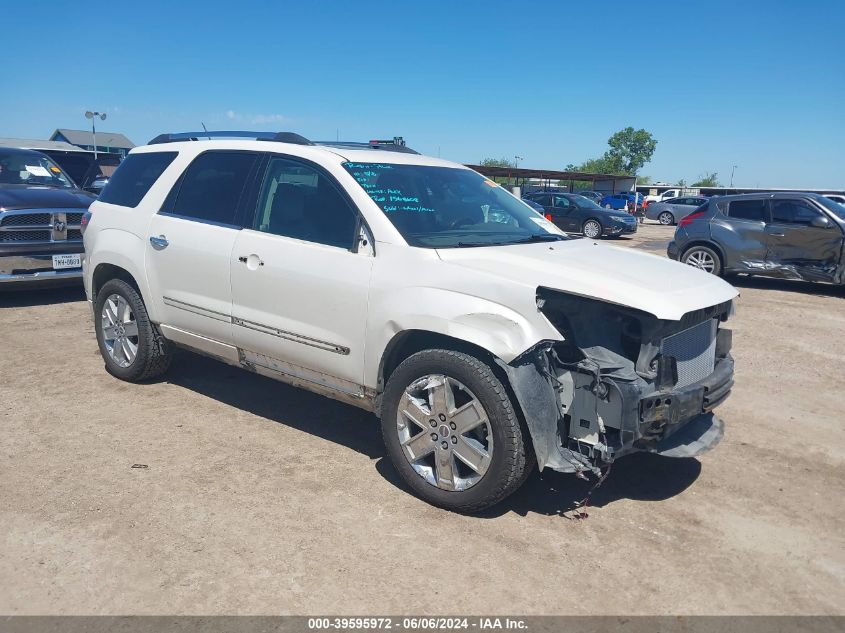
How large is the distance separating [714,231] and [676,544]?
9335mm

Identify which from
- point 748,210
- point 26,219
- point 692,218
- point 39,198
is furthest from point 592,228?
point 26,219

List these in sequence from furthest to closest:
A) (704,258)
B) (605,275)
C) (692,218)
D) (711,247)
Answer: (692,218)
(704,258)
(711,247)
(605,275)

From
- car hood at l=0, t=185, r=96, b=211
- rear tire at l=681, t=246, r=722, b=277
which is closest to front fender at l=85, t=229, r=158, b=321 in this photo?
car hood at l=0, t=185, r=96, b=211

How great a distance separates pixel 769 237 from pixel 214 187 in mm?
9462

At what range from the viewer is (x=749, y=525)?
351cm

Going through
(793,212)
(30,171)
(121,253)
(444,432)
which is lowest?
(444,432)

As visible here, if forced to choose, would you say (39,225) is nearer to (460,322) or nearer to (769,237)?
(460,322)

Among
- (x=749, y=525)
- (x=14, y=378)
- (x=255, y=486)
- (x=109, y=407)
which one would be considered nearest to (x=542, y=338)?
(x=749, y=525)

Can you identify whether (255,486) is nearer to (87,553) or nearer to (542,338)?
(87,553)

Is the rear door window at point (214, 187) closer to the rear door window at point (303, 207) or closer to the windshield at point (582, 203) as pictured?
the rear door window at point (303, 207)

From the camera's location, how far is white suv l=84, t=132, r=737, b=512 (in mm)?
3252

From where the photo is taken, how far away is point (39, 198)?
835 centimetres

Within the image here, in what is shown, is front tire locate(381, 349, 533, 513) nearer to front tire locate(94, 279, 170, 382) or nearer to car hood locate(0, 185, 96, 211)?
front tire locate(94, 279, 170, 382)

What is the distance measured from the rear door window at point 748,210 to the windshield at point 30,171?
10.7 metres
